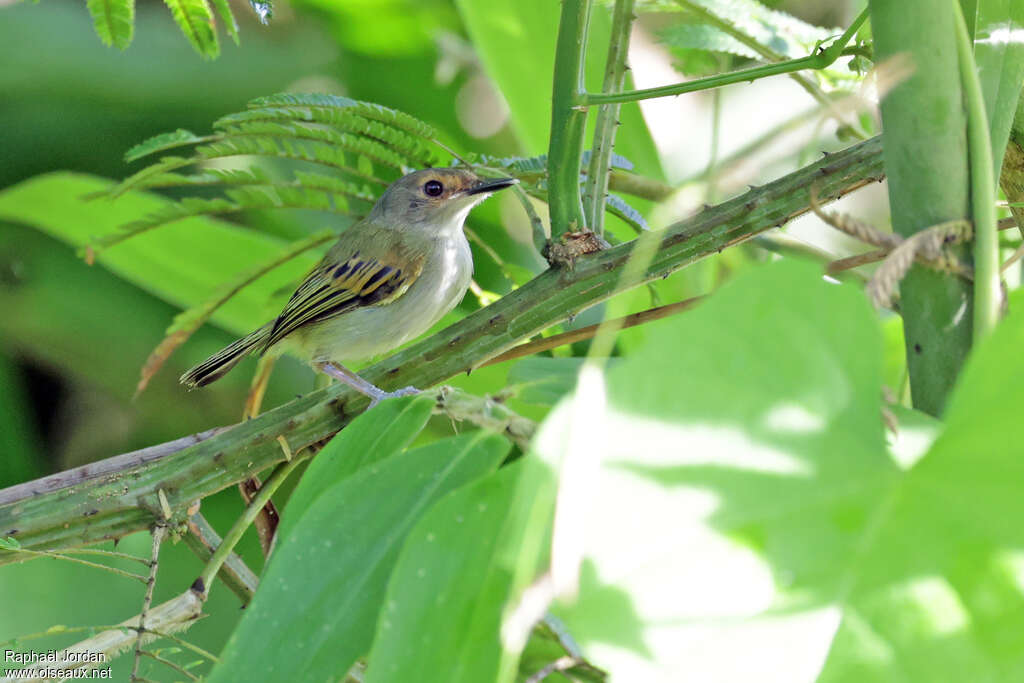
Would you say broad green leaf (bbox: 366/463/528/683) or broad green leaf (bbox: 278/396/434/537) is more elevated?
broad green leaf (bbox: 278/396/434/537)

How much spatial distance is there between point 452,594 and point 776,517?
0.69ft

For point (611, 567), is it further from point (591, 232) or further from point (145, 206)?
point (145, 206)

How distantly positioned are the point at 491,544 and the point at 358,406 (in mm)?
565

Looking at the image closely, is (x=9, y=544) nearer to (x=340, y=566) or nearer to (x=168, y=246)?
(x=340, y=566)

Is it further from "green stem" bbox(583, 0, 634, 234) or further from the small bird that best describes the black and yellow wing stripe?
"green stem" bbox(583, 0, 634, 234)

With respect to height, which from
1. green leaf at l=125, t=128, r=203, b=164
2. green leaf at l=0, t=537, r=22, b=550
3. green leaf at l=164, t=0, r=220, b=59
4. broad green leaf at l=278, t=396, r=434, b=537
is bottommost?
green leaf at l=0, t=537, r=22, b=550

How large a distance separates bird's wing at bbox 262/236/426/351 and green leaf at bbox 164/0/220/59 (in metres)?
1.06

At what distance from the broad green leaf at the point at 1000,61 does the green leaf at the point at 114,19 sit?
93 centimetres

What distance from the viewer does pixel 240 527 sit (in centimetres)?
121

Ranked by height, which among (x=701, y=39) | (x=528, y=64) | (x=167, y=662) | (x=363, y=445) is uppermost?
(x=528, y=64)

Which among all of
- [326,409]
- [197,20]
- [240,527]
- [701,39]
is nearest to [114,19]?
[197,20]

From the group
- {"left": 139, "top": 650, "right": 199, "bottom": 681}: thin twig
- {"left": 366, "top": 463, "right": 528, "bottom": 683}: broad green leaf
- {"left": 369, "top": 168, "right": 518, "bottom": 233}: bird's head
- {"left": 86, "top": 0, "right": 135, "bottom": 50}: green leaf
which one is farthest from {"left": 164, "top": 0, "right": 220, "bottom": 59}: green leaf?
{"left": 369, "top": 168, "right": 518, "bottom": 233}: bird's head

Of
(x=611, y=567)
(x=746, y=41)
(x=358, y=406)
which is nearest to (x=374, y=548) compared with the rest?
(x=611, y=567)

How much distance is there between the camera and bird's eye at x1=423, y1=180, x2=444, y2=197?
2.77 metres
